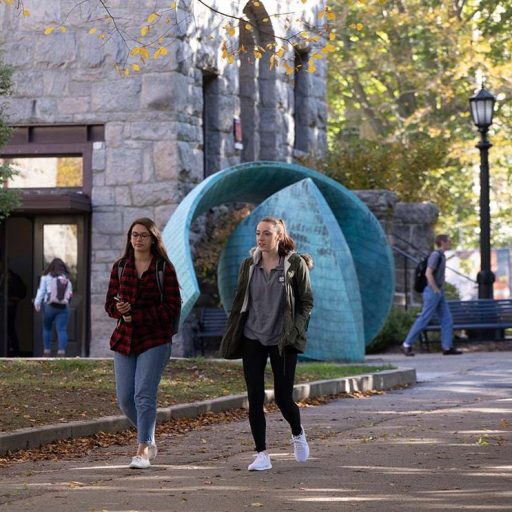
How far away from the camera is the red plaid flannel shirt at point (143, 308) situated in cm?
994

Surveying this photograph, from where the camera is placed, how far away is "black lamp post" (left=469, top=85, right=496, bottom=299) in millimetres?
25359

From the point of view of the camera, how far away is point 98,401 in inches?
536

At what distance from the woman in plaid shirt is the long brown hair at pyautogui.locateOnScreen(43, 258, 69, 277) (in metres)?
12.2

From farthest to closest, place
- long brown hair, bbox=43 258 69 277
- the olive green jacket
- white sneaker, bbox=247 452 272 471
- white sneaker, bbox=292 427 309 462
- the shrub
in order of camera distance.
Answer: the shrub, long brown hair, bbox=43 258 69 277, white sneaker, bbox=292 427 309 462, the olive green jacket, white sneaker, bbox=247 452 272 471

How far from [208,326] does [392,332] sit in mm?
3438

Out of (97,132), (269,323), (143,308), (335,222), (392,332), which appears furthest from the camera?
(392,332)

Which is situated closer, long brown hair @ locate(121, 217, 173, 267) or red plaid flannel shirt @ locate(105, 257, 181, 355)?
red plaid flannel shirt @ locate(105, 257, 181, 355)

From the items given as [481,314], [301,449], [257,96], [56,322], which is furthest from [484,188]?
[301,449]

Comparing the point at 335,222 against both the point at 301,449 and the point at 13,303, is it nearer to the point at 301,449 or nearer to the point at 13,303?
the point at 13,303

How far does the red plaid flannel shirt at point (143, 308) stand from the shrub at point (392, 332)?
15.1 m

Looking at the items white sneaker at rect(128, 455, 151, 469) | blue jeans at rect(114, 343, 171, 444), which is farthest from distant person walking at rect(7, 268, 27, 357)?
white sneaker at rect(128, 455, 151, 469)

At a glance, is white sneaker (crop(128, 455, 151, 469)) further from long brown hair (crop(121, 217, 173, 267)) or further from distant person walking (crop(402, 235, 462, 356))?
distant person walking (crop(402, 235, 462, 356))

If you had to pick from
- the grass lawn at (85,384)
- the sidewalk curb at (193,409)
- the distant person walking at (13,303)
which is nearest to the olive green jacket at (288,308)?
the sidewalk curb at (193,409)

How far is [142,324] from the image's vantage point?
32.7ft
